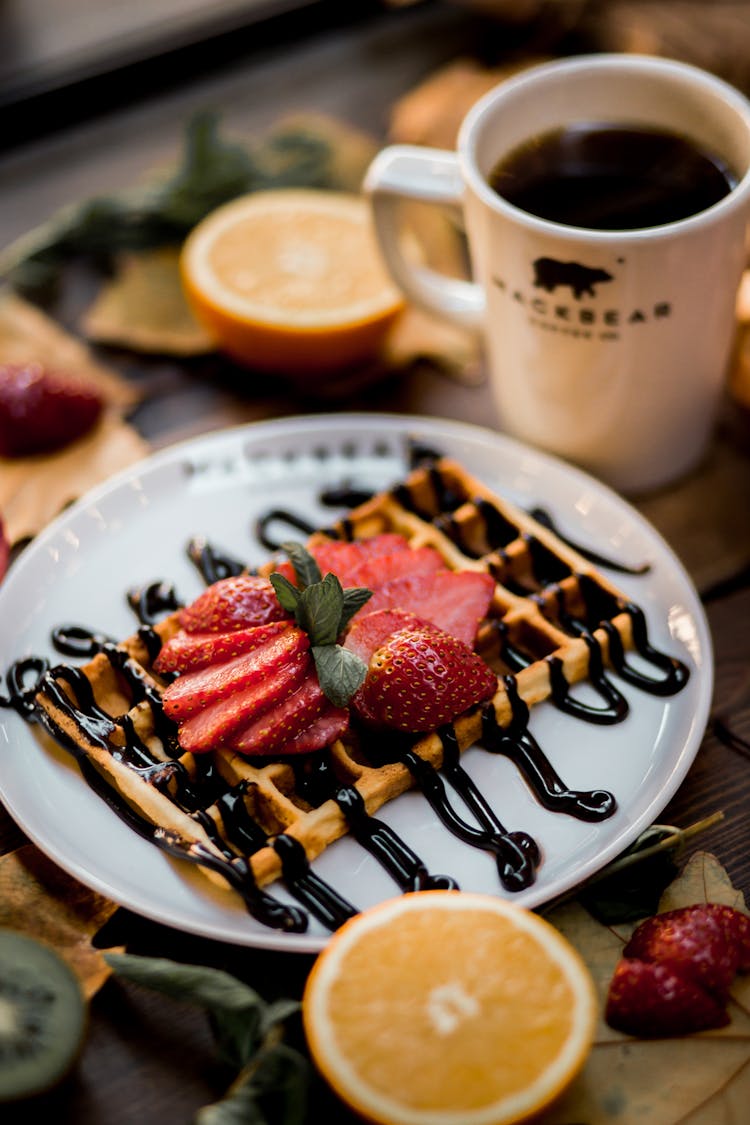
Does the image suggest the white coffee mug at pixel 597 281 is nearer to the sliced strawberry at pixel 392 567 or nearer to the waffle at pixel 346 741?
the waffle at pixel 346 741

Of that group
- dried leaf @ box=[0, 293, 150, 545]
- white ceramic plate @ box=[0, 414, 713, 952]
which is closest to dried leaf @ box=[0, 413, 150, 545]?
dried leaf @ box=[0, 293, 150, 545]

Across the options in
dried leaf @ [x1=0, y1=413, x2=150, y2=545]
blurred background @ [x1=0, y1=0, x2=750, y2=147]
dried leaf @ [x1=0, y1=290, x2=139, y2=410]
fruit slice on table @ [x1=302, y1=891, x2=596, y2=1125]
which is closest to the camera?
fruit slice on table @ [x1=302, y1=891, x2=596, y2=1125]

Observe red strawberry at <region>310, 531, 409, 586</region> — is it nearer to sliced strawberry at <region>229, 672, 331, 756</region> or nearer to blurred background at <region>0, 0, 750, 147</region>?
sliced strawberry at <region>229, 672, 331, 756</region>

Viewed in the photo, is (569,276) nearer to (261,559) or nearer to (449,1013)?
(261,559)

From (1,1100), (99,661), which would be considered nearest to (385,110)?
(99,661)

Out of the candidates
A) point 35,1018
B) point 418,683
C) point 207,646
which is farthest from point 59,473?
point 35,1018

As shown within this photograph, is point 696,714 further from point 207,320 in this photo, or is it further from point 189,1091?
point 207,320
